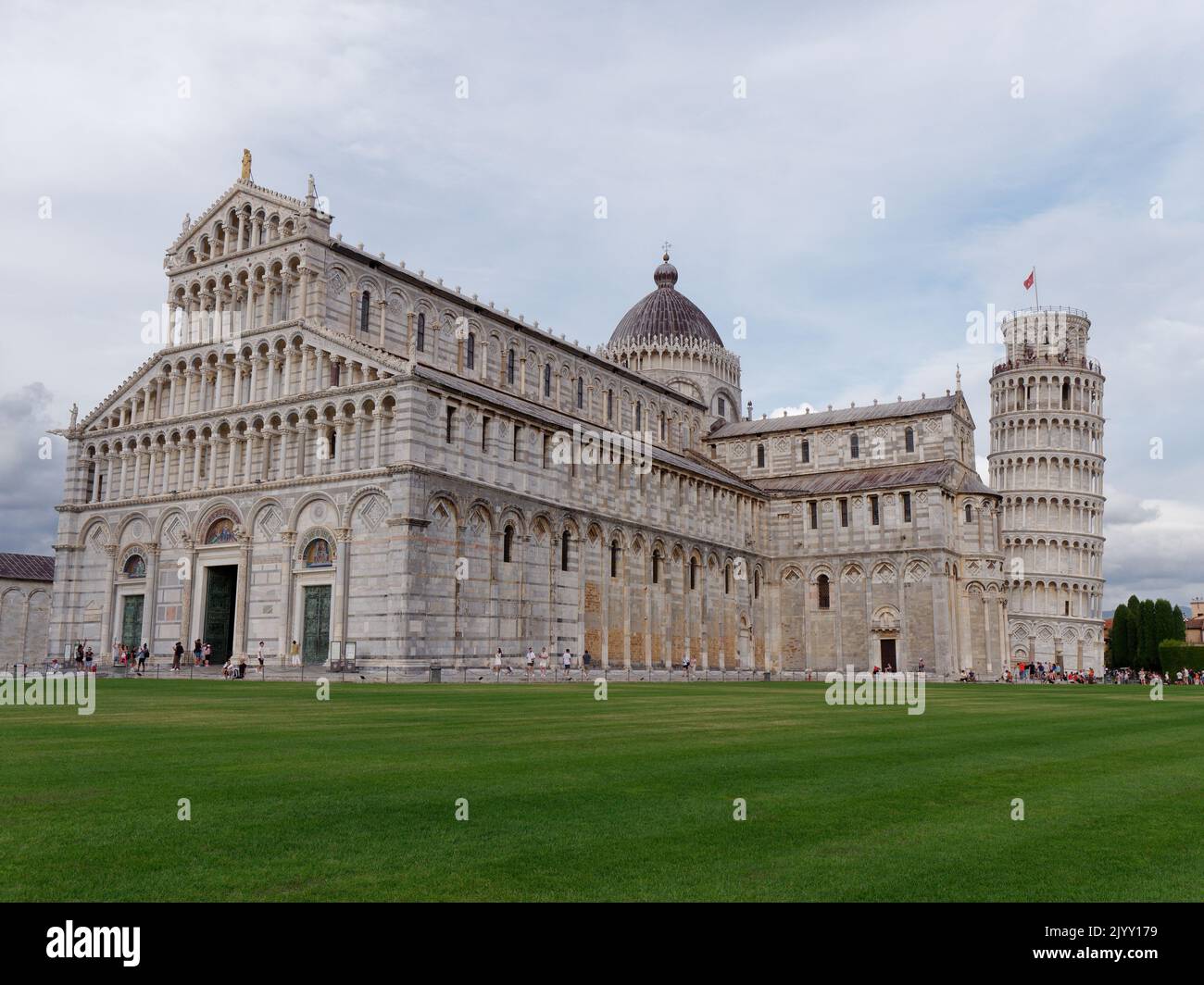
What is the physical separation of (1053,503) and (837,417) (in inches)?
1299

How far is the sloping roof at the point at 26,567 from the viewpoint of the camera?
69750 mm

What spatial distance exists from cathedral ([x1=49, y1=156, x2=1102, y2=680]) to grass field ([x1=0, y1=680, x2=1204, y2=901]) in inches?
1178

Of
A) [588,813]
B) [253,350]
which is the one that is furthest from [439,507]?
[588,813]

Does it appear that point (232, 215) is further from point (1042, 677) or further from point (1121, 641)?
point (1121, 641)

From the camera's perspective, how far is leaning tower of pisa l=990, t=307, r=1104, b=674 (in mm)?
101125

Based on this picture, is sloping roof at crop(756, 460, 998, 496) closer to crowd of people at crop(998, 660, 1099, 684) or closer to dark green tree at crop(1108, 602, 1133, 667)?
crowd of people at crop(998, 660, 1099, 684)

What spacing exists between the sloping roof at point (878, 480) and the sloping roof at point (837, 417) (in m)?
3.89

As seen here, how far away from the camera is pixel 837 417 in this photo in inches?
3231

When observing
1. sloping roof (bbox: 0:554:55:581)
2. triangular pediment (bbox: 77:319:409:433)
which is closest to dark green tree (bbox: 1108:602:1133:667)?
triangular pediment (bbox: 77:319:409:433)

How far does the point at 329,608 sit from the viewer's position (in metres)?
48.5

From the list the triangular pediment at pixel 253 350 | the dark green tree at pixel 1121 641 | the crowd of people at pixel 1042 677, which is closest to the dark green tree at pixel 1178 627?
the dark green tree at pixel 1121 641
